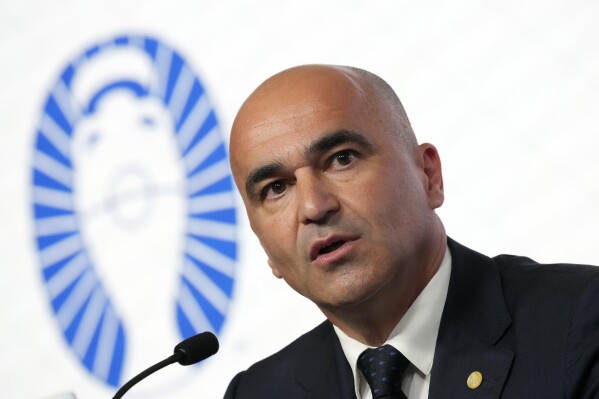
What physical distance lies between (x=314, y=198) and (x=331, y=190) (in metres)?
0.06

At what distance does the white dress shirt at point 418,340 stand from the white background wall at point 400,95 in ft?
1.79

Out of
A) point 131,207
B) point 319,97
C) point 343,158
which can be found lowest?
point 343,158

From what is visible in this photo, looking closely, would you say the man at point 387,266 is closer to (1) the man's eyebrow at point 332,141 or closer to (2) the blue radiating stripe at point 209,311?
(1) the man's eyebrow at point 332,141

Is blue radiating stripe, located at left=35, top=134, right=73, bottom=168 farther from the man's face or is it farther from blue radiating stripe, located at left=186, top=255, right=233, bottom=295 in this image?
the man's face

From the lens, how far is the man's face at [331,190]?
7.30 ft

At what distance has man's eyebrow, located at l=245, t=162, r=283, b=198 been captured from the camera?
232cm

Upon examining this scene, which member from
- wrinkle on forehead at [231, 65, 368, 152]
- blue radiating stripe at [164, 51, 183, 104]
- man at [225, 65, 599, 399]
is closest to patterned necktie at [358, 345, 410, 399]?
man at [225, 65, 599, 399]

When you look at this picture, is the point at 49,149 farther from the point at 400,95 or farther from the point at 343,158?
the point at 343,158

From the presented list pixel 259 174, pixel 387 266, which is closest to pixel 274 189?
pixel 259 174

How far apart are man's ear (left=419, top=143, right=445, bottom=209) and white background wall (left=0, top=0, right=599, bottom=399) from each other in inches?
17.5

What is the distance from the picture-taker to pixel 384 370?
234 centimetres

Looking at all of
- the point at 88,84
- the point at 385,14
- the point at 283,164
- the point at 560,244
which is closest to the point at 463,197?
the point at 560,244

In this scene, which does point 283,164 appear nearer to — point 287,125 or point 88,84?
point 287,125

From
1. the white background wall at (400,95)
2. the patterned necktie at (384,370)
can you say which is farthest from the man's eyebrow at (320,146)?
the white background wall at (400,95)
